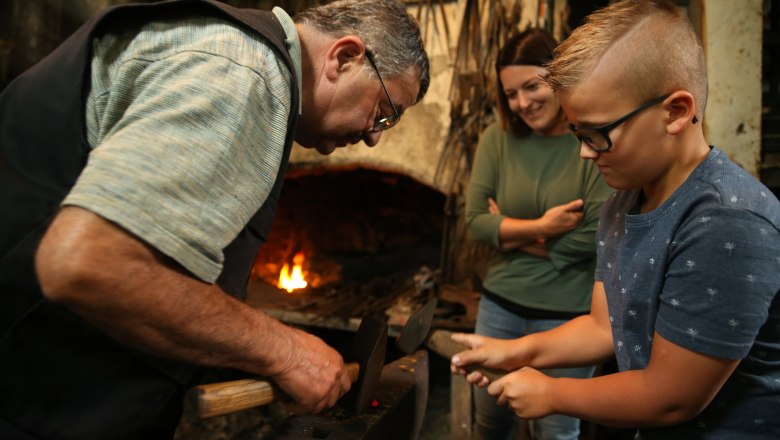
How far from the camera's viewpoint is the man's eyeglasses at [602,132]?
44.2 inches

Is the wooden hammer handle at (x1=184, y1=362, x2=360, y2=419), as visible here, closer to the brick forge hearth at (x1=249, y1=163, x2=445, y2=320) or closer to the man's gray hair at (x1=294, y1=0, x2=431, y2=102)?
the man's gray hair at (x1=294, y1=0, x2=431, y2=102)

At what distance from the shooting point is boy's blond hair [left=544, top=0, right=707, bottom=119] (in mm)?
1123

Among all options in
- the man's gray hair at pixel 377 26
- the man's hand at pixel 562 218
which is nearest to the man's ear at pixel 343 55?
the man's gray hair at pixel 377 26

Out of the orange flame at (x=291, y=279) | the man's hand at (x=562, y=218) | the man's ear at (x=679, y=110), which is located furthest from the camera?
the orange flame at (x=291, y=279)

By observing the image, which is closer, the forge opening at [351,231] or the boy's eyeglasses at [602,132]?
the boy's eyeglasses at [602,132]

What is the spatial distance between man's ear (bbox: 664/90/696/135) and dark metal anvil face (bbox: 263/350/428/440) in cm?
106

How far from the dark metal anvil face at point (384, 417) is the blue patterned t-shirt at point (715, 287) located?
687 mm

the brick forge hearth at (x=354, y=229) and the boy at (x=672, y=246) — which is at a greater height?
the boy at (x=672, y=246)

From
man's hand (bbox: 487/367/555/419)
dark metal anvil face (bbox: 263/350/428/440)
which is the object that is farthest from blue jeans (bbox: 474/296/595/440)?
man's hand (bbox: 487/367/555/419)

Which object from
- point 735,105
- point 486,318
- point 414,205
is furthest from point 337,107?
point 414,205

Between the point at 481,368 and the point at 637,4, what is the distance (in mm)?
1082

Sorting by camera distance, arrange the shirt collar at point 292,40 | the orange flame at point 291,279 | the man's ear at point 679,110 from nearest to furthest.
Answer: the man's ear at point 679,110 → the shirt collar at point 292,40 → the orange flame at point 291,279

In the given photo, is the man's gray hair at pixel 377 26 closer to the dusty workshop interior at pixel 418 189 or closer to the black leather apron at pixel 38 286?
the black leather apron at pixel 38 286

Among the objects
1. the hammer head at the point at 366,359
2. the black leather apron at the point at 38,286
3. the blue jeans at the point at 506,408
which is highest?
the black leather apron at the point at 38,286
